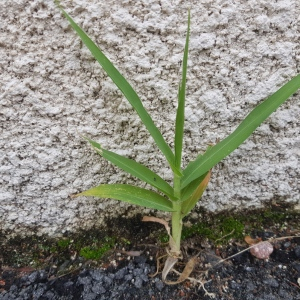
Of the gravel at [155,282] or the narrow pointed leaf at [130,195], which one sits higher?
the narrow pointed leaf at [130,195]

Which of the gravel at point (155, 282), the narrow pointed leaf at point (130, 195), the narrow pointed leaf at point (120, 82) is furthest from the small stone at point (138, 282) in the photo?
the narrow pointed leaf at point (120, 82)

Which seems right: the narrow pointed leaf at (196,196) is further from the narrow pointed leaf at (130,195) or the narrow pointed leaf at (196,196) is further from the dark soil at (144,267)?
the dark soil at (144,267)

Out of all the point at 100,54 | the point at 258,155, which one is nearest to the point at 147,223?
the point at 258,155

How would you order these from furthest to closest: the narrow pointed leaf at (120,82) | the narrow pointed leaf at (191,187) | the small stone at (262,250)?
the small stone at (262,250) < the narrow pointed leaf at (191,187) < the narrow pointed leaf at (120,82)

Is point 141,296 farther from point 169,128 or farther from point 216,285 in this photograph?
point 169,128

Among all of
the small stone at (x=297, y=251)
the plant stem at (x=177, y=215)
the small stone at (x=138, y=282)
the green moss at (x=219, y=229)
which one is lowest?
the small stone at (x=297, y=251)

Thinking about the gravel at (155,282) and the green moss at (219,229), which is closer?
the gravel at (155,282)

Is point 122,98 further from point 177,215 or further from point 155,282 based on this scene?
point 155,282
